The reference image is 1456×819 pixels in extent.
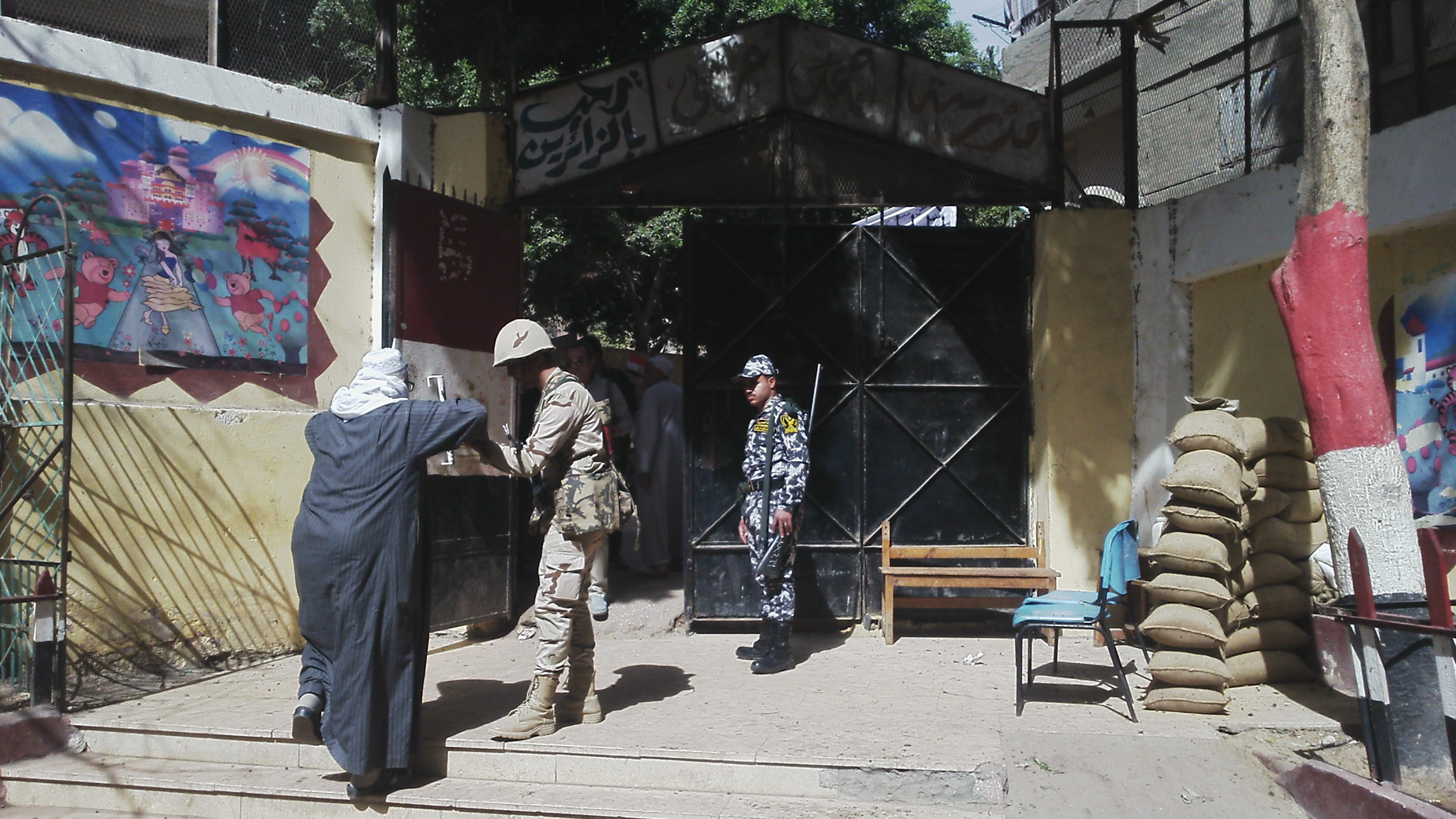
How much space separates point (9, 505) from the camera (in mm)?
5172

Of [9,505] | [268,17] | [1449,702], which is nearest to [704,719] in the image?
[1449,702]

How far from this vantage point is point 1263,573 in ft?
18.3

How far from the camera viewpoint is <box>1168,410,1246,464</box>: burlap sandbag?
5.37 m

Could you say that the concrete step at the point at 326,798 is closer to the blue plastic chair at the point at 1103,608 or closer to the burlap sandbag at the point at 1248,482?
the blue plastic chair at the point at 1103,608

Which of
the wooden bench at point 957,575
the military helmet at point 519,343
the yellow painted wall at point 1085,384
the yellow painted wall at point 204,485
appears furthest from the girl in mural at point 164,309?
the yellow painted wall at point 1085,384

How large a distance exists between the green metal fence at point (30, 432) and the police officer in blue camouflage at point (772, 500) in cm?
363

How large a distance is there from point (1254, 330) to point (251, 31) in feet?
22.2

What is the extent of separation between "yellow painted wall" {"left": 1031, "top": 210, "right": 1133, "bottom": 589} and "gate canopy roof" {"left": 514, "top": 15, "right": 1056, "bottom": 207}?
563 mm

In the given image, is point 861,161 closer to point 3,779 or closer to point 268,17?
point 268,17

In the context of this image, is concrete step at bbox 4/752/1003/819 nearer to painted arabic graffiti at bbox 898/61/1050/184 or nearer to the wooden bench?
the wooden bench

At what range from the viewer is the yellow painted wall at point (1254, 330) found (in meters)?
5.55

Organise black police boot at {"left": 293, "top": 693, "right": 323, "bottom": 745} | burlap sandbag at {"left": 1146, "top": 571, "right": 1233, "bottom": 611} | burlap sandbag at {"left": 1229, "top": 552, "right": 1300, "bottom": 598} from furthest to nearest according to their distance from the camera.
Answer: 1. burlap sandbag at {"left": 1229, "top": 552, "right": 1300, "bottom": 598}
2. burlap sandbag at {"left": 1146, "top": 571, "right": 1233, "bottom": 611}
3. black police boot at {"left": 293, "top": 693, "right": 323, "bottom": 745}

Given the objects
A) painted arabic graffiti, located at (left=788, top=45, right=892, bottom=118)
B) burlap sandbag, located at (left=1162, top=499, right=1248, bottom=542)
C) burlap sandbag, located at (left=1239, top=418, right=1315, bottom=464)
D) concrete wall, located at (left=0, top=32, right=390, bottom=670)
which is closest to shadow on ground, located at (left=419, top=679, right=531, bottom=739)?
concrete wall, located at (left=0, top=32, right=390, bottom=670)

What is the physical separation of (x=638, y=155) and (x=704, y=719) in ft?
14.1
